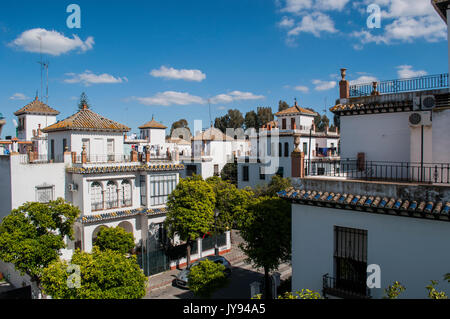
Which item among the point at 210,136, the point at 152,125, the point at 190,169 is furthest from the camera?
the point at 152,125

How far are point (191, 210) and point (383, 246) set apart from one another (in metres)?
12.6

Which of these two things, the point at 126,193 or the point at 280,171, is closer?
the point at 126,193

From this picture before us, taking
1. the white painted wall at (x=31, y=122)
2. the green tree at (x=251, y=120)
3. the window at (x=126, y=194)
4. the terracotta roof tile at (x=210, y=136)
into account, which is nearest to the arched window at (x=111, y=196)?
the window at (x=126, y=194)

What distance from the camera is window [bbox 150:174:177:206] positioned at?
23.6 m

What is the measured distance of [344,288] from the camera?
9.51m

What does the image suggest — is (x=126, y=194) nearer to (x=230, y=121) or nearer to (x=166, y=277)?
(x=166, y=277)

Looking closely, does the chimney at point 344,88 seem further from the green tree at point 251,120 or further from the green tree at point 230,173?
the green tree at point 251,120

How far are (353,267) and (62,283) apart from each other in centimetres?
888

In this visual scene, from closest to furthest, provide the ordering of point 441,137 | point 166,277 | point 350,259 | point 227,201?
point 441,137
point 350,259
point 166,277
point 227,201

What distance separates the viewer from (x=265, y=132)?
37.7 m

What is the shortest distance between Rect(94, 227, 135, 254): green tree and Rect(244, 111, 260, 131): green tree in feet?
175

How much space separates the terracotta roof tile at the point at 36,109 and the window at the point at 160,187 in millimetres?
16539

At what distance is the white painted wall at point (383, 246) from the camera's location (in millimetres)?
7961

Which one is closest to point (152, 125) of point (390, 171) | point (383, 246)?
point (390, 171)
